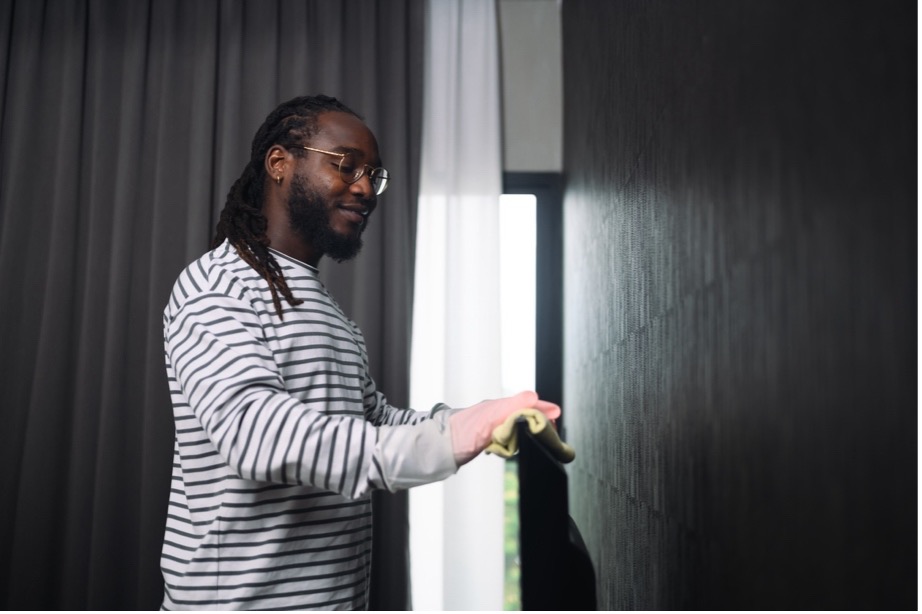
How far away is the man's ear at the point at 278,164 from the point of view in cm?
133

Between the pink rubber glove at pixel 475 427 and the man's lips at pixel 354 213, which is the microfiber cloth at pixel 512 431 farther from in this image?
the man's lips at pixel 354 213

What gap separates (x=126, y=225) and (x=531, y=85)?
154cm

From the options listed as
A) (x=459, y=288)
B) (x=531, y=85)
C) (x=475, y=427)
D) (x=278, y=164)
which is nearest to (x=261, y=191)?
(x=278, y=164)

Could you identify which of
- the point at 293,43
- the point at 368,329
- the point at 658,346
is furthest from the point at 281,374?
the point at 293,43

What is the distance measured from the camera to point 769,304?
631mm

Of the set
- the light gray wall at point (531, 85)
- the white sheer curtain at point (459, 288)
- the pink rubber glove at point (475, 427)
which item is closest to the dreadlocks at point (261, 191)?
the pink rubber glove at point (475, 427)

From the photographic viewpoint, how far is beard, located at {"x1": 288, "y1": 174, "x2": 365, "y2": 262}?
4.17 ft

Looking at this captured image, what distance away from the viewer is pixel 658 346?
1103mm

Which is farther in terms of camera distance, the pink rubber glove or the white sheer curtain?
the white sheer curtain

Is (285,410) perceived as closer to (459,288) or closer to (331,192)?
(331,192)

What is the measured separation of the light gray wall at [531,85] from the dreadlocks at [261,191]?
1528 millimetres

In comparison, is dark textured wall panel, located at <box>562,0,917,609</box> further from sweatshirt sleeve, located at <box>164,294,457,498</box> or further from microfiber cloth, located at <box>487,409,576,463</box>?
sweatshirt sleeve, located at <box>164,294,457,498</box>

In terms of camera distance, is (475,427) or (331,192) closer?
(475,427)

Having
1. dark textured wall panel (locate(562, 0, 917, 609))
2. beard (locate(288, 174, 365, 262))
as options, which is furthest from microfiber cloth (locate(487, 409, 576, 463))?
beard (locate(288, 174, 365, 262))
